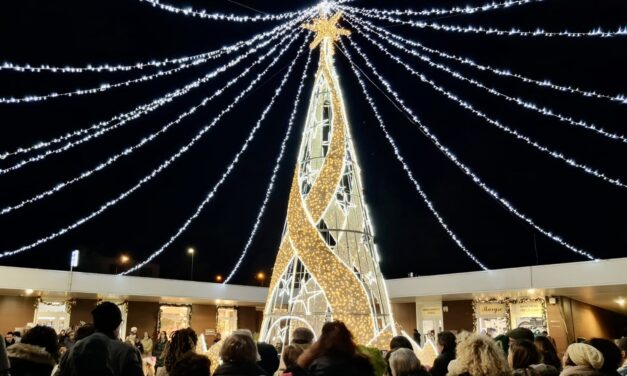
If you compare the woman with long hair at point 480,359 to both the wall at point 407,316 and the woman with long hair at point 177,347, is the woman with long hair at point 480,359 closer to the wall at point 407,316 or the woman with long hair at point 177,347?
the woman with long hair at point 177,347

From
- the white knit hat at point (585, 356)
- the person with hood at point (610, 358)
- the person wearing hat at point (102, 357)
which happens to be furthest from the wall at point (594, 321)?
the person wearing hat at point (102, 357)

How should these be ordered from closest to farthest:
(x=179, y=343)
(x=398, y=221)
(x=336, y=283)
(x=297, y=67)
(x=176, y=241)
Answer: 1. (x=179, y=343)
2. (x=336, y=283)
3. (x=297, y=67)
4. (x=398, y=221)
5. (x=176, y=241)

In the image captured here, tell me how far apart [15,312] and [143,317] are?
190 inches

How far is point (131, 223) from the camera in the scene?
27.8m

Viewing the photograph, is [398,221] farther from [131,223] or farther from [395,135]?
[131,223]

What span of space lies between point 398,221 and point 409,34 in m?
15.3

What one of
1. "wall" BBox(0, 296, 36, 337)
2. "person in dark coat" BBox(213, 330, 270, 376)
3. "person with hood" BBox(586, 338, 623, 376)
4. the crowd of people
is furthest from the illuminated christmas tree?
"wall" BBox(0, 296, 36, 337)

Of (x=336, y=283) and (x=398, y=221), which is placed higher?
(x=398, y=221)

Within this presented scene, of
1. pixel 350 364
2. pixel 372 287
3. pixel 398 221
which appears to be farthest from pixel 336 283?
pixel 398 221

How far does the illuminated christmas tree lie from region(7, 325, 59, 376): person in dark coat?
5.91m

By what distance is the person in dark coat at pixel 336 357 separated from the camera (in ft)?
10.7

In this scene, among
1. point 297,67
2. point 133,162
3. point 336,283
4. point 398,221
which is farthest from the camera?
point 398,221

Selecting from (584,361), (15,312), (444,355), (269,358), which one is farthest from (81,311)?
(584,361)

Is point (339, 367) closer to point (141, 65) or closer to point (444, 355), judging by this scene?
point (444, 355)
